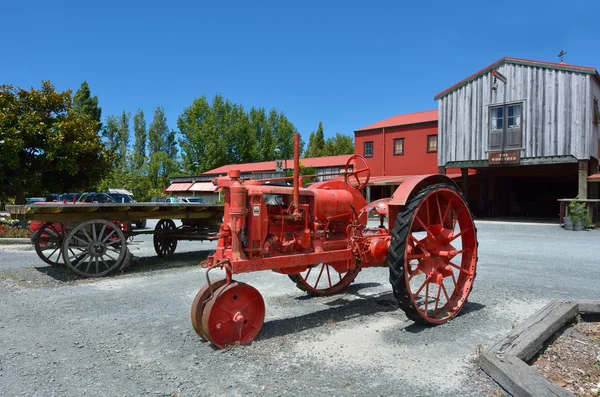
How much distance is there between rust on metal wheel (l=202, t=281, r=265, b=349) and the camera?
4023 mm

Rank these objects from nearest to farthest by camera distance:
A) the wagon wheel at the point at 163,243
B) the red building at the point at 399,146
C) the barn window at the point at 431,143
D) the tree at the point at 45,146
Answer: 1. the wagon wheel at the point at 163,243
2. the tree at the point at 45,146
3. the barn window at the point at 431,143
4. the red building at the point at 399,146

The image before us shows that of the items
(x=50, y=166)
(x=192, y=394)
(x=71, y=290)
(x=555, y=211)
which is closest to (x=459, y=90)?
(x=555, y=211)

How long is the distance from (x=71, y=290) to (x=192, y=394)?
4.69 metres

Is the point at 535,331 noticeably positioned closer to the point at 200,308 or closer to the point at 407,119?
the point at 200,308

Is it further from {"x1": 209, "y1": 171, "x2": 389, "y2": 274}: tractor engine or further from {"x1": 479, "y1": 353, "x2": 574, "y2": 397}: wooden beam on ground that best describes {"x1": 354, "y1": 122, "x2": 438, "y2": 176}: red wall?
{"x1": 479, "y1": 353, "x2": 574, "y2": 397}: wooden beam on ground

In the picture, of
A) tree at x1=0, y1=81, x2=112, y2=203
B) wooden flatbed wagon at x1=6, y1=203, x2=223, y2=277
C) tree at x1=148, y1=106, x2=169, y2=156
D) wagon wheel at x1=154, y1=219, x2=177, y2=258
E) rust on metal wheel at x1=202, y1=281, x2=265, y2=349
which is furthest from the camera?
tree at x1=148, y1=106, x2=169, y2=156

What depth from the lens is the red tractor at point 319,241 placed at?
13.8 ft

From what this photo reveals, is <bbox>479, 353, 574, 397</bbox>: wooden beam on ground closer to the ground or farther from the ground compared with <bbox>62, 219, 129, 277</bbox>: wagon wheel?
closer to the ground

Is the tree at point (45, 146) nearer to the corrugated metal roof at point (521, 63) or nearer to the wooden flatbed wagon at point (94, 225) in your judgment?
the wooden flatbed wagon at point (94, 225)

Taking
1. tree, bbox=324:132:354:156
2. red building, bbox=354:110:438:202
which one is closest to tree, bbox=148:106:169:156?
tree, bbox=324:132:354:156

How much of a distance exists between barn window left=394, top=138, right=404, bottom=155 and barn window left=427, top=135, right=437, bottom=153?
1573 mm

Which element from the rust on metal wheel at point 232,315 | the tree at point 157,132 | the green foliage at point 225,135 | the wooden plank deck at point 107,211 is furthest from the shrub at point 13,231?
the tree at point 157,132

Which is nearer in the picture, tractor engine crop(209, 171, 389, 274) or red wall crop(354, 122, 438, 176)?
tractor engine crop(209, 171, 389, 274)

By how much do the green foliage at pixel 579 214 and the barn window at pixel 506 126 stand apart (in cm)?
342
